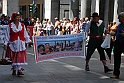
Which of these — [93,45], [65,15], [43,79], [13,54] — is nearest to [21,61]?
[13,54]

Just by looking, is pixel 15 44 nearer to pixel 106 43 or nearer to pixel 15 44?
pixel 15 44

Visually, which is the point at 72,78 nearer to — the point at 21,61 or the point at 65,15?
the point at 21,61

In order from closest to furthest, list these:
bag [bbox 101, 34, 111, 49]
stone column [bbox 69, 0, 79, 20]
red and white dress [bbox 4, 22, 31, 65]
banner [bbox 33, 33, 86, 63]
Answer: red and white dress [bbox 4, 22, 31, 65] → banner [bbox 33, 33, 86, 63] → bag [bbox 101, 34, 111, 49] → stone column [bbox 69, 0, 79, 20]

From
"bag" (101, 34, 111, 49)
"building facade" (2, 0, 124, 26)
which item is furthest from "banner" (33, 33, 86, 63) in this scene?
"building facade" (2, 0, 124, 26)

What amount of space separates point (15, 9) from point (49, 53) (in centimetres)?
1184

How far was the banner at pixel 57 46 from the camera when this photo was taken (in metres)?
9.76

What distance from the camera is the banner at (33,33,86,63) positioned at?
9758 millimetres

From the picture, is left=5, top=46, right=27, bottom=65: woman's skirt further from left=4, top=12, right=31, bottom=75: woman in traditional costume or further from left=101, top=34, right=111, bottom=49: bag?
left=101, top=34, right=111, bottom=49: bag

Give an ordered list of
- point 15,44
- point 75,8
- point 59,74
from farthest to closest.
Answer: point 75,8 → point 59,74 → point 15,44

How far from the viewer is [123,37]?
9.37 m

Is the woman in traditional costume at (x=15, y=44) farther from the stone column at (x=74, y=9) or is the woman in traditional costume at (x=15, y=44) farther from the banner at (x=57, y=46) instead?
the stone column at (x=74, y=9)

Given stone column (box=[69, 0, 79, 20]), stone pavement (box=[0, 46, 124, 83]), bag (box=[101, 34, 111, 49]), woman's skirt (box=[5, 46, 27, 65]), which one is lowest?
stone pavement (box=[0, 46, 124, 83])

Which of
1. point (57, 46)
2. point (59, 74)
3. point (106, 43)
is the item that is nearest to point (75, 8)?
point (106, 43)

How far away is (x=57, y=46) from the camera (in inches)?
398
